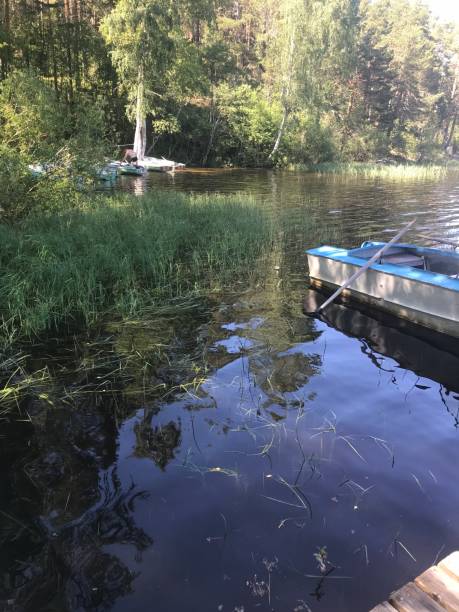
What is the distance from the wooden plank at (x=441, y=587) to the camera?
2.18 meters

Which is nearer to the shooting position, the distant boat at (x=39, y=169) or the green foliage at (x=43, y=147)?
the green foliage at (x=43, y=147)

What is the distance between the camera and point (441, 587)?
2264 millimetres

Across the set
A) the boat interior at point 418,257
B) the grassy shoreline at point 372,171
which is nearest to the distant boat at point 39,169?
the boat interior at point 418,257

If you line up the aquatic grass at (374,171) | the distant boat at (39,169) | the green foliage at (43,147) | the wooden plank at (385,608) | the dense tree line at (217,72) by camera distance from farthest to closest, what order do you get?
1. the aquatic grass at (374,171)
2. the dense tree line at (217,72)
3. the distant boat at (39,169)
4. the green foliage at (43,147)
5. the wooden plank at (385,608)

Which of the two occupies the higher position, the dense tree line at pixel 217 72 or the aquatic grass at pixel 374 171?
the dense tree line at pixel 217 72

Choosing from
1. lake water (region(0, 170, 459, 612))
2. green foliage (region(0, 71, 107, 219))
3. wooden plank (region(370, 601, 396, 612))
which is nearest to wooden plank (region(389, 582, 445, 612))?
wooden plank (region(370, 601, 396, 612))

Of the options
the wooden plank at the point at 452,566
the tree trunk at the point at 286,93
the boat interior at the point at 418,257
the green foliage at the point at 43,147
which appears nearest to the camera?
the wooden plank at the point at 452,566

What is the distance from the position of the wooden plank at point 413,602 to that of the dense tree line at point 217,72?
964 inches

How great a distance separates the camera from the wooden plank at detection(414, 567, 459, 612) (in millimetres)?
2182

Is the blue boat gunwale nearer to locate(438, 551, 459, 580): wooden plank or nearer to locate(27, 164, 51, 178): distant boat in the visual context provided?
locate(438, 551, 459, 580): wooden plank

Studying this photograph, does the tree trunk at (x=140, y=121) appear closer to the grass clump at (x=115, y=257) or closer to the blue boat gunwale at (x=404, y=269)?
the grass clump at (x=115, y=257)

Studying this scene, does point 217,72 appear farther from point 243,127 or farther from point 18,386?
point 18,386

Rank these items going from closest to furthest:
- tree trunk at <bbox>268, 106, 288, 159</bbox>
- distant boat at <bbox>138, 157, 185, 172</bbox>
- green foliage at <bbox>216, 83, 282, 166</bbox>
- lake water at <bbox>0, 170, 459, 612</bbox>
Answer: lake water at <bbox>0, 170, 459, 612</bbox> < distant boat at <bbox>138, 157, 185, 172</bbox> < green foliage at <bbox>216, 83, 282, 166</bbox> < tree trunk at <bbox>268, 106, 288, 159</bbox>

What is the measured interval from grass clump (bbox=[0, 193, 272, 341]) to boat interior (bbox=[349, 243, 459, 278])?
92.1 inches
